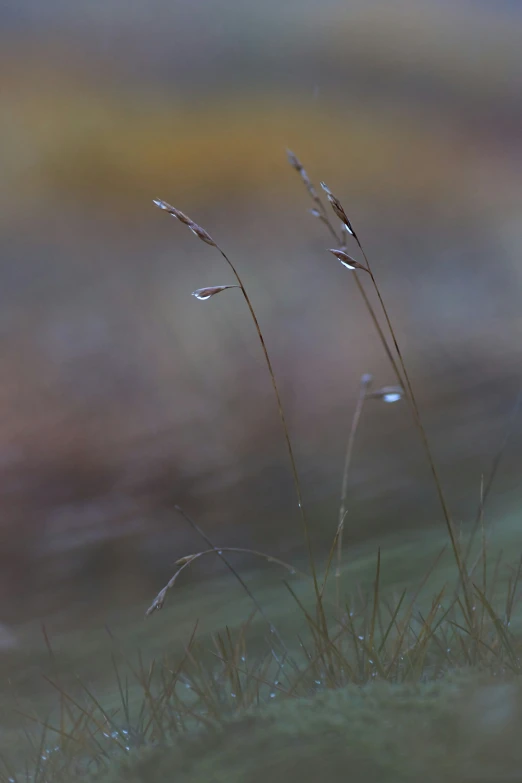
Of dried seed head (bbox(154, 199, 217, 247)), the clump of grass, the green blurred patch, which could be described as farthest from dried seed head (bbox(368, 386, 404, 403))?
the green blurred patch

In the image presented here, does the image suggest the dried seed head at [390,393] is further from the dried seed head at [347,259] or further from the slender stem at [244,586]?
the slender stem at [244,586]

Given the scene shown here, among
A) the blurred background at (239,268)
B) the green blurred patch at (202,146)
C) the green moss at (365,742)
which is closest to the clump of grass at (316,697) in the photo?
the green moss at (365,742)

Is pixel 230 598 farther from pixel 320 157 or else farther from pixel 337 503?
pixel 320 157

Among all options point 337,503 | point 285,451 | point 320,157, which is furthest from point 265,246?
point 337,503

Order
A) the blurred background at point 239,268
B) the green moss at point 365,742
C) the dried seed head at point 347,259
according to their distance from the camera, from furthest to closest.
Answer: the blurred background at point 239,268
the dried seed head at point 347,259
the green moss at point 365,742

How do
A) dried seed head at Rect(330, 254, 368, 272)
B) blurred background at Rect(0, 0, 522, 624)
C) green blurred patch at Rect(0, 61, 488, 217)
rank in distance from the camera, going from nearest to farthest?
dried seed head at Rect(330, 254, 368, 272) → blurred background at Rect(0, 0, 522, 624) → green blurred patch at Rect(0, 61, 488, 217)

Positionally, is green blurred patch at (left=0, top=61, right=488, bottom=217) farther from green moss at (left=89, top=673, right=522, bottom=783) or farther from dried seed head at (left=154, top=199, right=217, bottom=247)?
green moss at (left=89, top=673, right=522, bottom=783)
